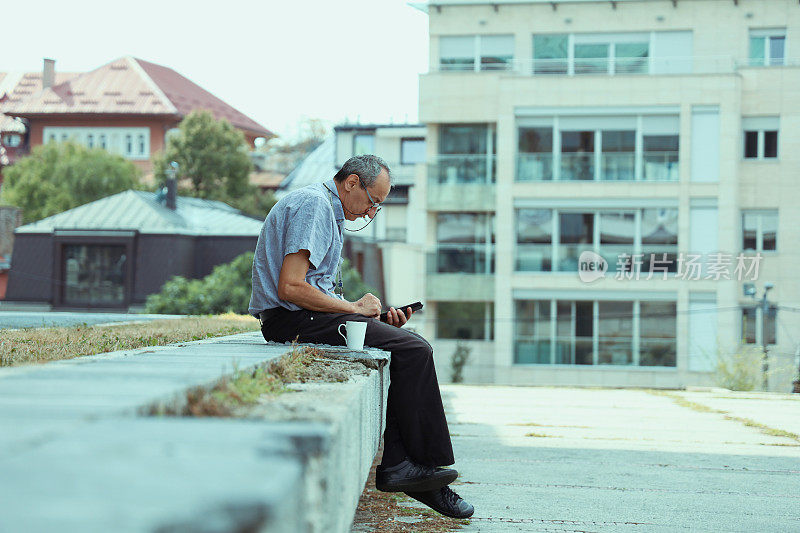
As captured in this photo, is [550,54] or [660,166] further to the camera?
[550,54]

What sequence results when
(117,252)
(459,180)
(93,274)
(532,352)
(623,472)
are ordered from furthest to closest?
(93,274)
(117,252)
(459,180)
(532,352)
(623,472)

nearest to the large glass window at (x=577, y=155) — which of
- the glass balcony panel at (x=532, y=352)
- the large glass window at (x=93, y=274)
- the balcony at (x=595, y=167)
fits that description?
the balcony at (x=595, y=167)

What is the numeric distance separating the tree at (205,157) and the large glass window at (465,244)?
20516 millimetres

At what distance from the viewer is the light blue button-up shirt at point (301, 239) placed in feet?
15.5

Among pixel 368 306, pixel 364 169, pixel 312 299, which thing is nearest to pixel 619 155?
pixel 364 169

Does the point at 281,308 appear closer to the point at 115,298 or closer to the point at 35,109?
the point at 115,298

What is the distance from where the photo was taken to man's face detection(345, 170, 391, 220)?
16.9 feet

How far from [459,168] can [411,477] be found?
84.9 feet

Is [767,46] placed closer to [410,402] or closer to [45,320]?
[45,320]

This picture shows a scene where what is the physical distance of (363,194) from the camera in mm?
5156

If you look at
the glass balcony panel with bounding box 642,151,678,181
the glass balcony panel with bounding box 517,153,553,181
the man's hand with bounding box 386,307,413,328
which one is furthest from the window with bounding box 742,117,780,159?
the man's hand with bounding box 386,307,413,328

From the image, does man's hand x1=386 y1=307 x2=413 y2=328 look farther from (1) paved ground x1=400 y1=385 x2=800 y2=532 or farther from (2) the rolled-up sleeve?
(1) paved ground x1=400 y1=385 x2=800 y2=532

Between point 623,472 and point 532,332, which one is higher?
point 623,472

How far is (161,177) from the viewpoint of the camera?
158 feet
